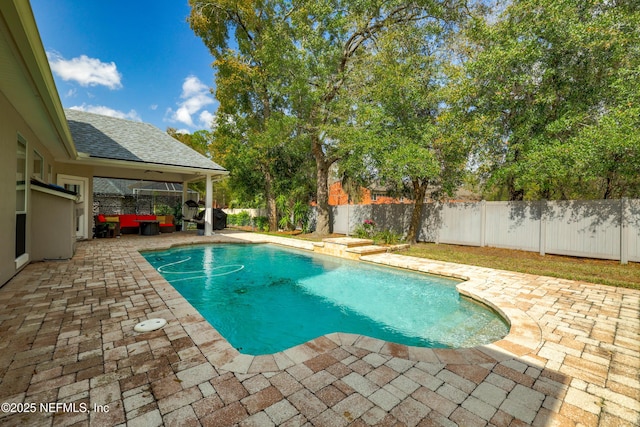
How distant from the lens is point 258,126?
1602 cm

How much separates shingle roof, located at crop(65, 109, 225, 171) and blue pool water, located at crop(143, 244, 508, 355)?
4.77m

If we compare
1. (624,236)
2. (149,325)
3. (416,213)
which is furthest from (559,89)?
(149,325)

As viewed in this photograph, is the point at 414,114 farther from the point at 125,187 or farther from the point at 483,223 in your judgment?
the point at 125,187

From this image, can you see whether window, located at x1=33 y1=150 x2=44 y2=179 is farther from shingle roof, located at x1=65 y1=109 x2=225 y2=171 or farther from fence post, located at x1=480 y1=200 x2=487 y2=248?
fence post, located at x1=480 y1=200 x2=487 y2=248

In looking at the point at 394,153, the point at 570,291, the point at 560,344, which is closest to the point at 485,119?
the point at 394,153

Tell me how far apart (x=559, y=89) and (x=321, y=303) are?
28.5ft

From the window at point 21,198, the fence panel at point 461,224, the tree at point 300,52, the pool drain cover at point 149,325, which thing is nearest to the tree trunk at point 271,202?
the tree at point 300,52

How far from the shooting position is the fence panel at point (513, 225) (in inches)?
324

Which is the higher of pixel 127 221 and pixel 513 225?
pixel 513 225

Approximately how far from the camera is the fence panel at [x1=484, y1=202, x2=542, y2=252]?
8.23 metres

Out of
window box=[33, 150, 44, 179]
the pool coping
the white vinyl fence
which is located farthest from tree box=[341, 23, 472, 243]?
window box=[33, 150, 44, 179]

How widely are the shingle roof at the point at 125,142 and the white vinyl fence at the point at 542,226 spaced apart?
931 cm

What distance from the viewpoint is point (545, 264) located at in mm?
7004

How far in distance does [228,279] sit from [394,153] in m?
5.98
